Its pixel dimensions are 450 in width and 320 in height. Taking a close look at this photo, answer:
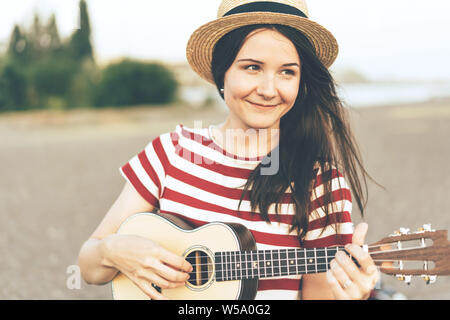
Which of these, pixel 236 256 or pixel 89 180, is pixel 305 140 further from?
pixel 89 180

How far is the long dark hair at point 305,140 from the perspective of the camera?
6.13 feet

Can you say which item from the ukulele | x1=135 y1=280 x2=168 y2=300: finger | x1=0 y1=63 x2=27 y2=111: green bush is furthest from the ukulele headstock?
x1=0 y1=63 x2=27 y2=111: green bush

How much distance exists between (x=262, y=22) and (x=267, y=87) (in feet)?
0.78

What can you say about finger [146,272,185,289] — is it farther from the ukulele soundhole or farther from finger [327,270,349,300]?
finger [327,270,349,300]

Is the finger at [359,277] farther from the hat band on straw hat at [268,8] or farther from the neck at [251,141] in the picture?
the hat band on straw hat at [268,8]

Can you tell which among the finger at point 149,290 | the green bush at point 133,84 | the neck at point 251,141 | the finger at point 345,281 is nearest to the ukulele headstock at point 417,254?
the finger at point 345,281

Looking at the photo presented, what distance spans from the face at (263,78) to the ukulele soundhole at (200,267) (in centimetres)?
55

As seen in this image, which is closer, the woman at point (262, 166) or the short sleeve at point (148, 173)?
the woman at point (262, 166)

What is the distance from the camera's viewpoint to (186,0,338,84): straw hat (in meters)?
1.77

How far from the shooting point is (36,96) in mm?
18031

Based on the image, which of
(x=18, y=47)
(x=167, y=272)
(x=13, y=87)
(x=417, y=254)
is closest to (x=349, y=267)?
(x=417, y=254)

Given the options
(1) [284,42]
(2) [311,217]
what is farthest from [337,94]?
(2) [311,217]

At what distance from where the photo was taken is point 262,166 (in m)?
1.95

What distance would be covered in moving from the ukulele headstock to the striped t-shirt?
0.55 ft
